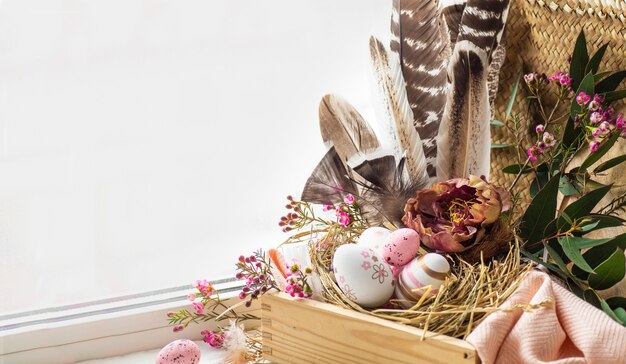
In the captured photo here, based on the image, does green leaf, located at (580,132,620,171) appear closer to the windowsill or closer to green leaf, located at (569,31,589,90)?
green leaf, located at (569,31,589,90)

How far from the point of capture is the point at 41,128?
3.53 ft

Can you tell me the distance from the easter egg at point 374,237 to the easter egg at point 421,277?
69mm

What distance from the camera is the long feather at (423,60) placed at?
3.67 ft

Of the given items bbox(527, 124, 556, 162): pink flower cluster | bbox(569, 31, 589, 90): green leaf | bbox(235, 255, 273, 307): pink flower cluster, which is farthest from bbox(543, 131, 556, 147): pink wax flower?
bbox(235, 255, 273, 307): pink flower cluster

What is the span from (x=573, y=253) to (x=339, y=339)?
1.12ft

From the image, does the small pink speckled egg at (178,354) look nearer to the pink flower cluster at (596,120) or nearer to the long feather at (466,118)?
the long feather at (466,118)

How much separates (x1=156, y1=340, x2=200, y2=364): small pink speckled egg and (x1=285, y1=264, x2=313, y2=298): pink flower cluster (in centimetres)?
17

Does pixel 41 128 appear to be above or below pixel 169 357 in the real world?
above

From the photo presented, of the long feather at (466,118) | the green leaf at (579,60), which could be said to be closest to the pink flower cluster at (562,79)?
the green leaf at (579,60)

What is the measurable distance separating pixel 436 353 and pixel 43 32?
733 millimetres

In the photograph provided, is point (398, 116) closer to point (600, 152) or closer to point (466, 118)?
point (466, 118)

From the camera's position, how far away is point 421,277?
0.92m

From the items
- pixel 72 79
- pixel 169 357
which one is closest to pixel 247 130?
pixel 72 79

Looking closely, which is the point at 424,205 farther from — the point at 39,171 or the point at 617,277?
A: the point at 39,171
